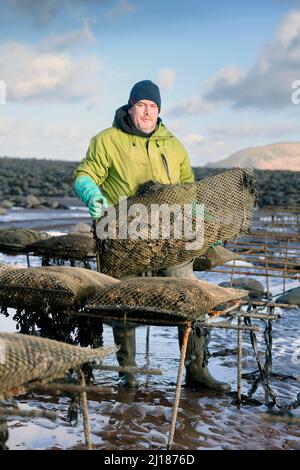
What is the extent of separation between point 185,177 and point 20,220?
16533mm

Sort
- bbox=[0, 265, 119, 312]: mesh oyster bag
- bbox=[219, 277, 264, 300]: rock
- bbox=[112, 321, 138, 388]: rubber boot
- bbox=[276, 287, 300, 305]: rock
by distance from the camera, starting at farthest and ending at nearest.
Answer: bbox=[219, 277, 264, 300]: rock → bbox=[276, 287, 300, 305]: rock → bbox=[112, 321, 138, 388]: rubber boot → bbox=[0, 265, 119, 312]: mesh oyster bag

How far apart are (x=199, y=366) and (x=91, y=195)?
152cm

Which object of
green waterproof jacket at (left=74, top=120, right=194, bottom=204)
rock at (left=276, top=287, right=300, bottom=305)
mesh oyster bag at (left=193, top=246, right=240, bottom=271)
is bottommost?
rock at (left=276, top=287, right=300, bottom=305)

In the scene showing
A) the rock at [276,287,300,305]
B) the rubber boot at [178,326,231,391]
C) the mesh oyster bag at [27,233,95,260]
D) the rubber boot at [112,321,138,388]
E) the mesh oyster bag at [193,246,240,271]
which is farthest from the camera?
the rock at [276,287,300,305]

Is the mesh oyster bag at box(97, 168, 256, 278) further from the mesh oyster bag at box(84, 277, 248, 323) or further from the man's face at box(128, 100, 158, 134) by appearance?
the mesh oyster bag at box(84, 277, 248, 323)

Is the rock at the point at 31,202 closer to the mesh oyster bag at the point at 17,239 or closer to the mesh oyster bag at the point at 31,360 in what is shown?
the mesh oyster bag at the point at 17,239

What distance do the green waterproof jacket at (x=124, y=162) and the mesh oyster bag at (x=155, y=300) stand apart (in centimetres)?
125

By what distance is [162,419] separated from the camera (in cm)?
541

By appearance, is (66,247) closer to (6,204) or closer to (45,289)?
(45,289)

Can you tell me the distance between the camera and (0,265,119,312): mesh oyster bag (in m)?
5.20

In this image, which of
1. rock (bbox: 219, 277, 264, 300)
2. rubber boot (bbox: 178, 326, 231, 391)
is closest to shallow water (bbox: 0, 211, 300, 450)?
rubber boot (bbox: 178, 326, 231, 391)

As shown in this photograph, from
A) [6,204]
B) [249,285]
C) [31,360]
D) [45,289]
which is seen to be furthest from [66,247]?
[6,204]

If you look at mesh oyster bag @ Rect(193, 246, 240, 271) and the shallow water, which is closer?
the shallow water
